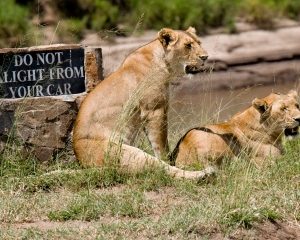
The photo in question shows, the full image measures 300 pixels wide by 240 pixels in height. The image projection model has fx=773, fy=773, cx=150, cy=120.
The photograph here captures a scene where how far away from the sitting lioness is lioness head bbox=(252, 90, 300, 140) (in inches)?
29.5

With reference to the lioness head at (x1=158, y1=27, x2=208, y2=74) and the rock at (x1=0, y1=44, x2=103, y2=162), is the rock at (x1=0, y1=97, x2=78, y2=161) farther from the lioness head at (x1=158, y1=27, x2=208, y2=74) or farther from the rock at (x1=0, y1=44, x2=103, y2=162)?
the lioness head at (x1=158, y1=27, x2=208, y2=74)

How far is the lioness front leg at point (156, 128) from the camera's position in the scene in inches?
279

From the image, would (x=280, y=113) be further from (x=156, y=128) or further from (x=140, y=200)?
(x=140, y=200)

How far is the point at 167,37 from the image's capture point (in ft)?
24.4

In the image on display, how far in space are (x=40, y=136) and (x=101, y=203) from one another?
5.20 ft

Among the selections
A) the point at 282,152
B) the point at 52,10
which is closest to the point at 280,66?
the point at 52,10

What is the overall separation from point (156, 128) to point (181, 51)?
0.86 metres

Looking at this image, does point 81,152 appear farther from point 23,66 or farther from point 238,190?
point 238,190

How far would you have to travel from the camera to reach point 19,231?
546 centimetres

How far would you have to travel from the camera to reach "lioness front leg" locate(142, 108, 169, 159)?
7090 mm

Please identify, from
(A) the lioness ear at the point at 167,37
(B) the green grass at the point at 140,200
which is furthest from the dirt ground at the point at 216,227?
(A) the lioness ear at the point at 167,37

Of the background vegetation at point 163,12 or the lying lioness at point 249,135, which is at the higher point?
the lying lioness at point 249,135

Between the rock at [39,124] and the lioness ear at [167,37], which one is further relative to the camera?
the lioness ear at [167,37]

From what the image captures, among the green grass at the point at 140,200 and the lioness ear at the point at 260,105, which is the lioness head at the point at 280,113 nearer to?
the lioness ear at the point at 260,105
